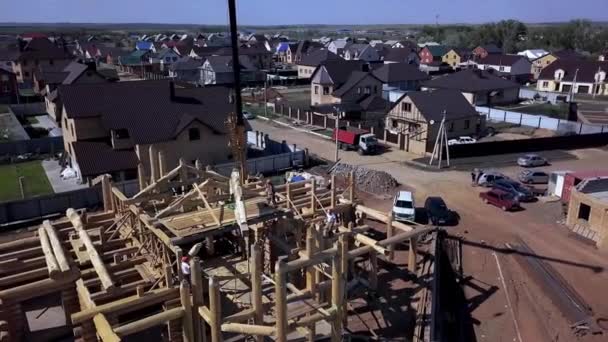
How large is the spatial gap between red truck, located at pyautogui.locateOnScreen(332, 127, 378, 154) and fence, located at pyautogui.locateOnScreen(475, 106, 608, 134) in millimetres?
20039

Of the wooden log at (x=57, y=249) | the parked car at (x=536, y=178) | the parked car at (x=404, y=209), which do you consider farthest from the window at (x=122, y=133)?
the parked car at (x=536, y=178)

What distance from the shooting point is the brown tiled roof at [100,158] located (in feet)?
105

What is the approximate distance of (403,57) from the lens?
10144cm

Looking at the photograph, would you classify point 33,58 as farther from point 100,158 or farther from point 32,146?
point 100,158

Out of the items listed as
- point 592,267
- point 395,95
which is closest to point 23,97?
point 395,95

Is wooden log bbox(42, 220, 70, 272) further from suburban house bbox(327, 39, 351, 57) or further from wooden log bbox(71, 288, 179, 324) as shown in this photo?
suburban house bbox(327, 39, 351, 57)

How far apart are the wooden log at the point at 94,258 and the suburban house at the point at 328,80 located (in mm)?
47937

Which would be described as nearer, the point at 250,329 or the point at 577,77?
the point at 250,329

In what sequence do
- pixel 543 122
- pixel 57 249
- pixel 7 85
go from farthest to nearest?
pixel 7 85, pixel 543 122, pixel 57 249

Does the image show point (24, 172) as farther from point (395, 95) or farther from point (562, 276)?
point (395, 95)

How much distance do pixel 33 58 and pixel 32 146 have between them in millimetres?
45553

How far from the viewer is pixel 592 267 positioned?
22.6 m

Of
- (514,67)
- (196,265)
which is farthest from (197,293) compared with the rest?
(514,67)

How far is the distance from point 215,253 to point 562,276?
635 inches
